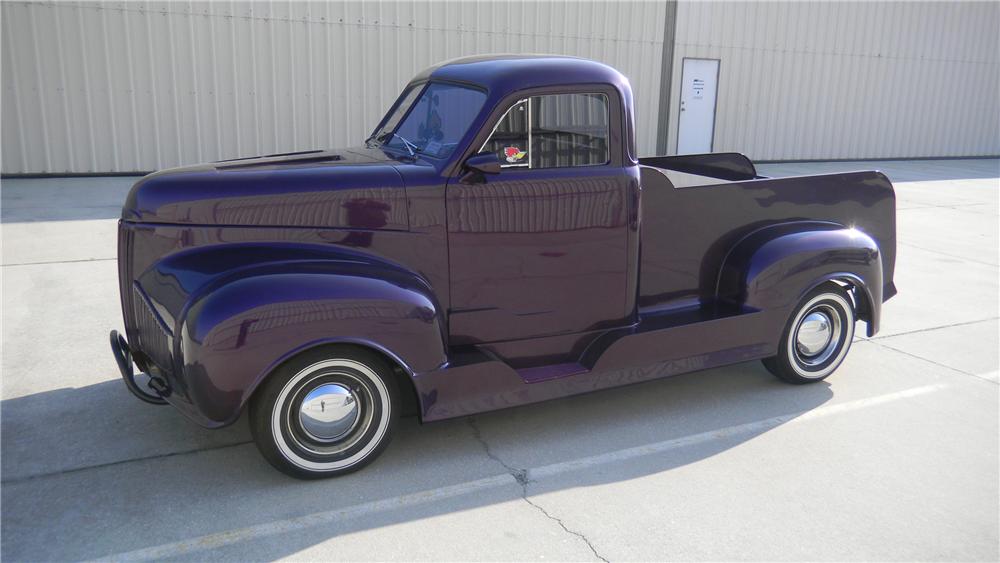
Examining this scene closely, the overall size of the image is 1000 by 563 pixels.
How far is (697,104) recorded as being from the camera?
15750mm

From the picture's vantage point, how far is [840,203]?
5.00 meters

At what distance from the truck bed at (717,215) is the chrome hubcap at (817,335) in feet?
1.95

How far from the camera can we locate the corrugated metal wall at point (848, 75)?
1588 cm

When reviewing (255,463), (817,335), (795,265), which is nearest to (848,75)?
(817,335)

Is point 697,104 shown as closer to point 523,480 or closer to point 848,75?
point 848,75

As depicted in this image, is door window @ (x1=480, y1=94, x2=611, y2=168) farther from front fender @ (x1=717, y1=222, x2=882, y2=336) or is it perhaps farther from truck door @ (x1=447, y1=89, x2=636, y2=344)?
front fender @ (x1=717, y1=222, x2=882, y2=336)

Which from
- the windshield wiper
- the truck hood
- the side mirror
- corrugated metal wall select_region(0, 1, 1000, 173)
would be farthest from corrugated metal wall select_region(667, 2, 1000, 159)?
the truck hood

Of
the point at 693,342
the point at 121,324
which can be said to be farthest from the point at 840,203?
the point at 121,324

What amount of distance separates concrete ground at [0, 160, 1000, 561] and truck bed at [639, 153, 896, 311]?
28.0 inches

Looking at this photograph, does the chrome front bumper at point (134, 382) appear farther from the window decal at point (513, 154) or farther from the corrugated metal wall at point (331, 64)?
the corrugated metal wall at point (331, 64)

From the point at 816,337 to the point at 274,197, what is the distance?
11.1ft

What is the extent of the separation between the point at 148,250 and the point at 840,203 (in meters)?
4.13

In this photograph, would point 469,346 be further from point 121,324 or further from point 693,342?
point 121,324

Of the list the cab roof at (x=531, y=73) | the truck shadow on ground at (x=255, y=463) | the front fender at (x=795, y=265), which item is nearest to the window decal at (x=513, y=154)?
the cab roof at (x=531, y=73)
